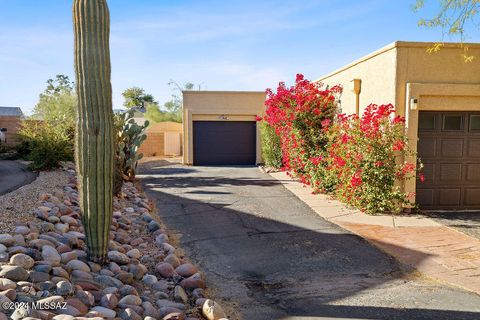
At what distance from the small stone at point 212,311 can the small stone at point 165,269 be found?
908 millimetres

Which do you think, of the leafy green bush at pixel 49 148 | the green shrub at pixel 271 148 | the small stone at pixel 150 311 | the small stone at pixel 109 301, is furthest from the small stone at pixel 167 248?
the green shrub at pixel 271 148

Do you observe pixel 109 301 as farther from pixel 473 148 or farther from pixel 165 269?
pixel 473 148

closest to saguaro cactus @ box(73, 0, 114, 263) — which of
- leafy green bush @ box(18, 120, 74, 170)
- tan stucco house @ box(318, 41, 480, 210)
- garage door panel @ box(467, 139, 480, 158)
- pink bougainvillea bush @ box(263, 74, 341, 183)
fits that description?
tan stucco house @ box(318, 41, 480, 210)

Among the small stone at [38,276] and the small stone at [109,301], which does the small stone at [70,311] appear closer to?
the small stone at [109,301]

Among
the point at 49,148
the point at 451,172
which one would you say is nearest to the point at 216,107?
the point at 49,148

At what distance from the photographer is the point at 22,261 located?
3637mm

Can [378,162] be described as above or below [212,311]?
above

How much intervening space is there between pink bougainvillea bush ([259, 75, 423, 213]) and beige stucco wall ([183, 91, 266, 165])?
737 centimetres

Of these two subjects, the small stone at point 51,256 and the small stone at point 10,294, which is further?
the small stone at point 51,256

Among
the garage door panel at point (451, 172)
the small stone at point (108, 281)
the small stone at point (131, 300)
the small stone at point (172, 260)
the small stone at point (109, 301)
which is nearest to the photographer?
the small stone at point (109, 301)

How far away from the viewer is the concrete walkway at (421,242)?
5052mm

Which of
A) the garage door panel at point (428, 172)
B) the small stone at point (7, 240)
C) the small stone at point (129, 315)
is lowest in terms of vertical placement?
the small stone at point (129, 315)

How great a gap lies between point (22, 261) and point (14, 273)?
236mm

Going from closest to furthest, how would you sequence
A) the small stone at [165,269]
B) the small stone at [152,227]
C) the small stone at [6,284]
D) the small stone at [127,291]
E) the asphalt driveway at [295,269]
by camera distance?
the small stone at [6,284], the small stone at [127,291], the asphalt driveway at [295,269], the small stone at [165,269], the small stone at [152,227]
